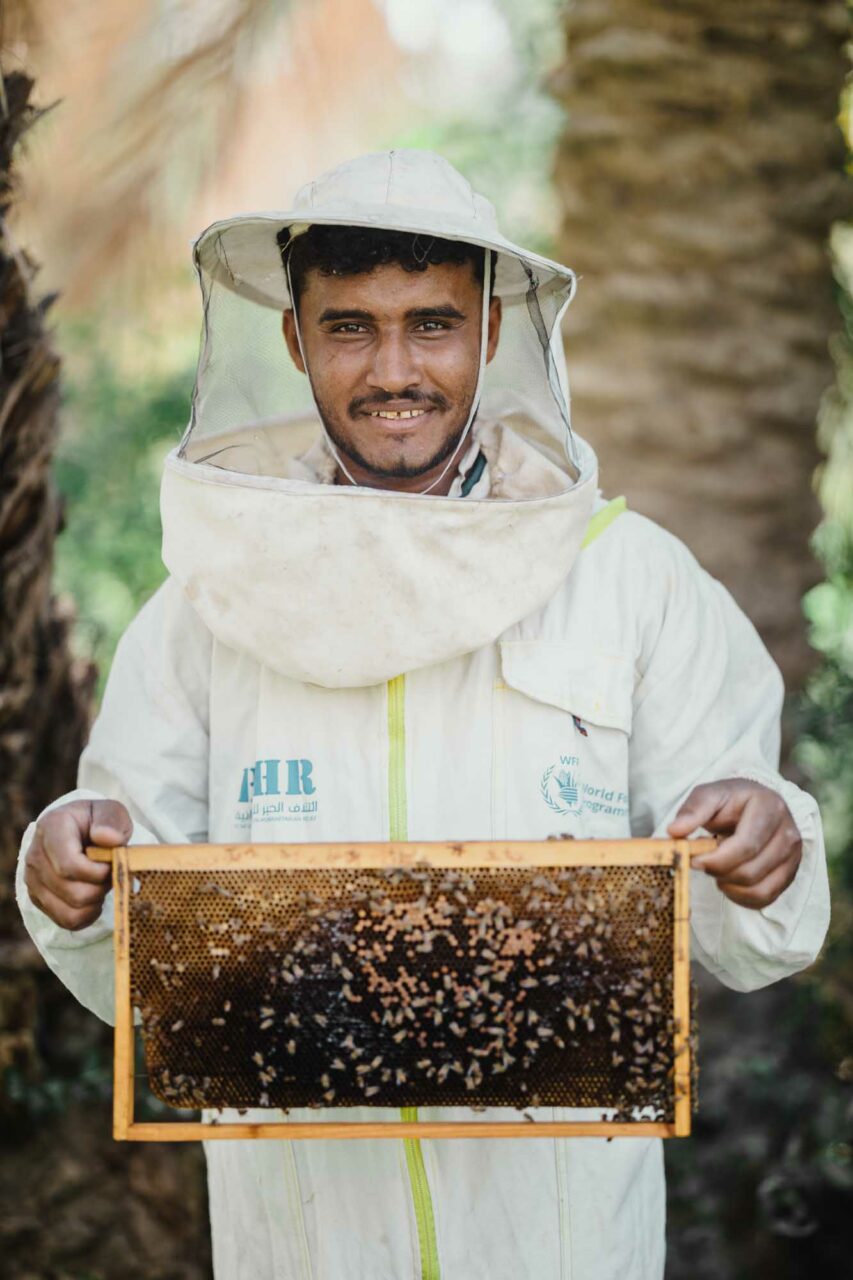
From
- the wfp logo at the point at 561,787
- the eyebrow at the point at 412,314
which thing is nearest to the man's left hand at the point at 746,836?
the wfp logo at the point at 561,787

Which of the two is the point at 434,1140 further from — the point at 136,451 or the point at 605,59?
the point at 136,451

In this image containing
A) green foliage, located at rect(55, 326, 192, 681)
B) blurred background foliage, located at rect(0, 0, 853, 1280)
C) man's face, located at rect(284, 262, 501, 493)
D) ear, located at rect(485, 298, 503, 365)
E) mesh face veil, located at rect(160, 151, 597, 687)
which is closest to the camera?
mesh face veil, located at rect(160, 151, 597, 687)

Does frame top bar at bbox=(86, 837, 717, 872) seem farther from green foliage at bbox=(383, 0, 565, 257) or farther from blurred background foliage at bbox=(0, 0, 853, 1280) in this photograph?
green foliage at bbox=(383, 0, 565, 257)

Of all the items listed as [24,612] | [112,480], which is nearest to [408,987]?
[24,612]

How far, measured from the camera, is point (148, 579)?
730cm

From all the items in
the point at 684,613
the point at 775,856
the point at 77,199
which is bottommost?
the point at 775,856

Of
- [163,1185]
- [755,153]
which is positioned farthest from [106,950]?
[755,153]

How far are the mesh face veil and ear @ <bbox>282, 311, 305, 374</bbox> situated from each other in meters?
0.16

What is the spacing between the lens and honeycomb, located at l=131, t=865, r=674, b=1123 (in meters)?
2.50

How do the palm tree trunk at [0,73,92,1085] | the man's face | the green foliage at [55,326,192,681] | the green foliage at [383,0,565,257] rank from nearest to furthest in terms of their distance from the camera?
the man's face → the palm tree trunk at [0,73,92,1085] → the green foliage at [55,326,192,681] → the green foliage at [383,0,565,257]

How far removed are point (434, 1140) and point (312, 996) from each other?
444 millimetres

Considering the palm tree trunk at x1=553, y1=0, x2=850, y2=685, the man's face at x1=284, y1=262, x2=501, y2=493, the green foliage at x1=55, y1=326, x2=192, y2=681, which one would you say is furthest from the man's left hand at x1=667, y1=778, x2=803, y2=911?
the green foliage at x1=55, y1=326, x2=192, y2=681

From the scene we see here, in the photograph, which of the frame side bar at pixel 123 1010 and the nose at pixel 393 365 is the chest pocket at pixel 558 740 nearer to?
the nose at pixel 393 365

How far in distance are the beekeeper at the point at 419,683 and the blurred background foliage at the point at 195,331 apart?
1.48 m
